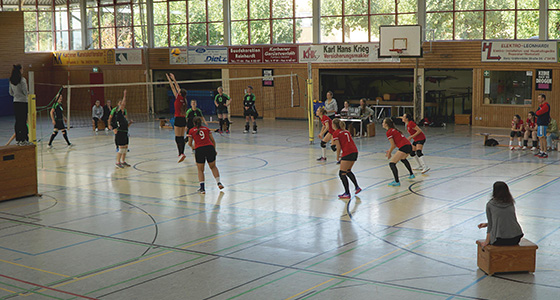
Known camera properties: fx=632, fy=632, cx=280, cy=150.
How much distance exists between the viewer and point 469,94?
31406 millimetres

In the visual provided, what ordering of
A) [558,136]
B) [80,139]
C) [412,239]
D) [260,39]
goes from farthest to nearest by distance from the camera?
1. [260,39]
2. [80,139]
3. [558,136]
4. [412,239]

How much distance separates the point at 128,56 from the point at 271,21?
9.99m

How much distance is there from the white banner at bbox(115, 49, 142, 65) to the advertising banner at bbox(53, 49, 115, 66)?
42 cm

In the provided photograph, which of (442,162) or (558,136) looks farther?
(558,136)

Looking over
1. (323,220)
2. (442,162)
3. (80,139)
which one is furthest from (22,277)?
A: (80,139)

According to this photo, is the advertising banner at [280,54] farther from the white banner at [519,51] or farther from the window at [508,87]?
the window at [508,87]

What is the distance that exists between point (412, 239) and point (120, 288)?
4.77 metres

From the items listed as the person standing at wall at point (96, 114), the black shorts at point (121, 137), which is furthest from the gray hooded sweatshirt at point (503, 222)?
the person standing at wall at point (96, 114)

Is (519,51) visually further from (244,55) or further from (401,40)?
(244,55)

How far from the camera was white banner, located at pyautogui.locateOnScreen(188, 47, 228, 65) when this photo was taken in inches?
1363

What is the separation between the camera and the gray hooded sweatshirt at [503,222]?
8.39 meters

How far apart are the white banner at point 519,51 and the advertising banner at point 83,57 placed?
2228 cm

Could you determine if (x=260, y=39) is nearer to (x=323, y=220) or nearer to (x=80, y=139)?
(x=80, y=139)

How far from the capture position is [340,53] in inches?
1224
